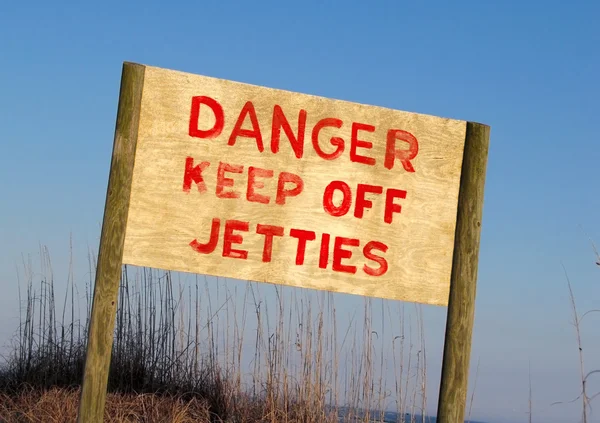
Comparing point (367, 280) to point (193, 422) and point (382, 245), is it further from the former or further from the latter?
point (193, 422)

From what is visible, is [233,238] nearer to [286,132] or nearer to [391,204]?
[286,132]

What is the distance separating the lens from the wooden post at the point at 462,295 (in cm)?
385

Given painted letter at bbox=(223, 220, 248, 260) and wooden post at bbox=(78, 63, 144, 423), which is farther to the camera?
painted letter at bbox=(223, 220, 248, 260)

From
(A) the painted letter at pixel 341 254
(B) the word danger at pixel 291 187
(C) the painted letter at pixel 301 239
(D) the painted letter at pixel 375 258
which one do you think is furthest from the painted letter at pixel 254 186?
(D) the painted letter at pixel 375 258

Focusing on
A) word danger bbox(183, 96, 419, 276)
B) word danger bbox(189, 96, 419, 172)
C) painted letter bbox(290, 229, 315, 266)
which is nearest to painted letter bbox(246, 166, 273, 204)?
word danger bbox(183, 96, 419, 276)

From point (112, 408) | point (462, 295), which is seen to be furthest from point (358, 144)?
point (112, 408)

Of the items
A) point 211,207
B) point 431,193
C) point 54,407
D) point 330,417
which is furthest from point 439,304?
point 54,407

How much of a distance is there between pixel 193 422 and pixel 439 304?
2193 millimetres

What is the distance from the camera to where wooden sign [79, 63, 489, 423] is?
355 centimetres

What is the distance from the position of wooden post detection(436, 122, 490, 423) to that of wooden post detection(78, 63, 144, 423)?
1.70 m

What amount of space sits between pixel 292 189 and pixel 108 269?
971mm

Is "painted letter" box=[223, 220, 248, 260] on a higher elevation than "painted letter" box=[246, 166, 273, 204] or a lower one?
lower

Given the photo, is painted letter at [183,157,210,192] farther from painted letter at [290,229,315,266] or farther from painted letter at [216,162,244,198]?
painted letter at [290,229,315,266]

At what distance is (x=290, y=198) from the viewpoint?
369 centimetres
